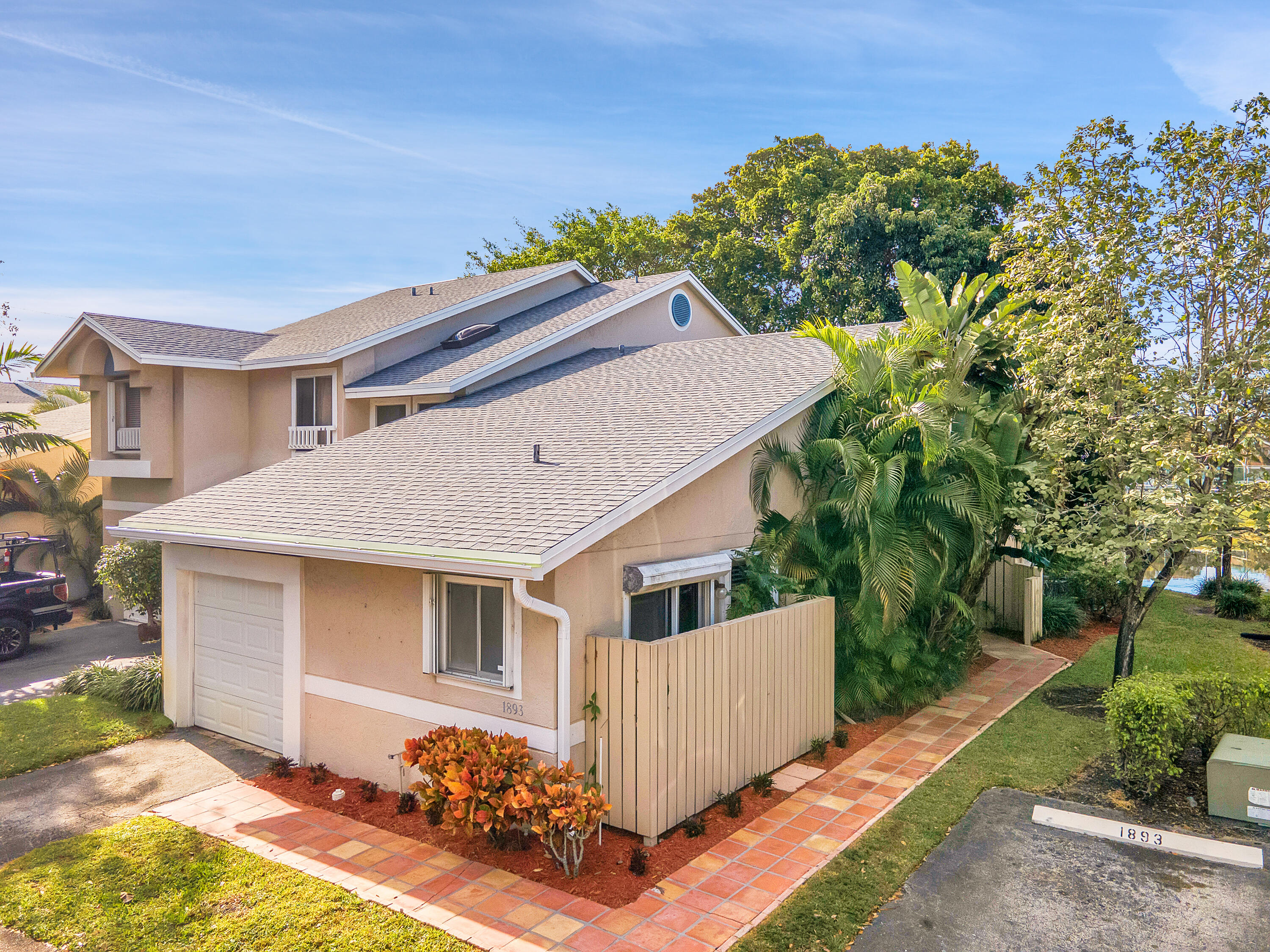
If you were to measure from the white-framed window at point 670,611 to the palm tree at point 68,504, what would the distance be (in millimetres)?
18908

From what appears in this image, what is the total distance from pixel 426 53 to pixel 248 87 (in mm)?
4032

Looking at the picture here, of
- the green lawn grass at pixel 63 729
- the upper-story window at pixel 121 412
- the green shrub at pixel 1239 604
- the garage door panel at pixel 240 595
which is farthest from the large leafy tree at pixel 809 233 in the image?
the green lawn grass at pixel 63 729

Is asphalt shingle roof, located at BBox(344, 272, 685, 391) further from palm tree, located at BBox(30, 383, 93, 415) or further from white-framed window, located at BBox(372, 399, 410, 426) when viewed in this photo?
palm tree, located at BBox(30, 383, 93, 415)

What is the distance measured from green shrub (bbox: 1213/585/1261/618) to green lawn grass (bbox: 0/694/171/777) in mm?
22310

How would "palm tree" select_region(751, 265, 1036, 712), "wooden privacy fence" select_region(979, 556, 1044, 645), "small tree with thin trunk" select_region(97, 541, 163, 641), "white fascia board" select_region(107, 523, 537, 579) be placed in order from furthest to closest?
"small tree with thin trunk" select_region(97, 541, 163, 641), "wooden privacy fence" select_region(979, 556, 1044, 645), "palm tree" select_region(751, 265, 1036, 712), "white fascia board" select_region(107, 523, 537, 579)

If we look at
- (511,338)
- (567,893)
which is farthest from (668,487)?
(511,338)

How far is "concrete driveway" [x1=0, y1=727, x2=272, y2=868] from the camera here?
8008 mm

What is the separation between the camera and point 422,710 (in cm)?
844

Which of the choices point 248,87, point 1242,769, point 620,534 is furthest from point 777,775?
point 248,87

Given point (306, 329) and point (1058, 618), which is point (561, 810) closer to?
point (1058, 618)

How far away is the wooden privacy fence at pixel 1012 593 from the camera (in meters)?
16.1

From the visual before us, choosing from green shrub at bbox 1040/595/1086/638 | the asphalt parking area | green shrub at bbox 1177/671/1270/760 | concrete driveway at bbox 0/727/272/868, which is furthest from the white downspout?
green shrub at bbox 1040/595/1086/638

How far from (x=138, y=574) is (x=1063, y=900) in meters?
17.0

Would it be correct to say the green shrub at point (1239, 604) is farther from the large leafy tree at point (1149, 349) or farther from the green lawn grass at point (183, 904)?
the green lawn grass at point (183, 904)
